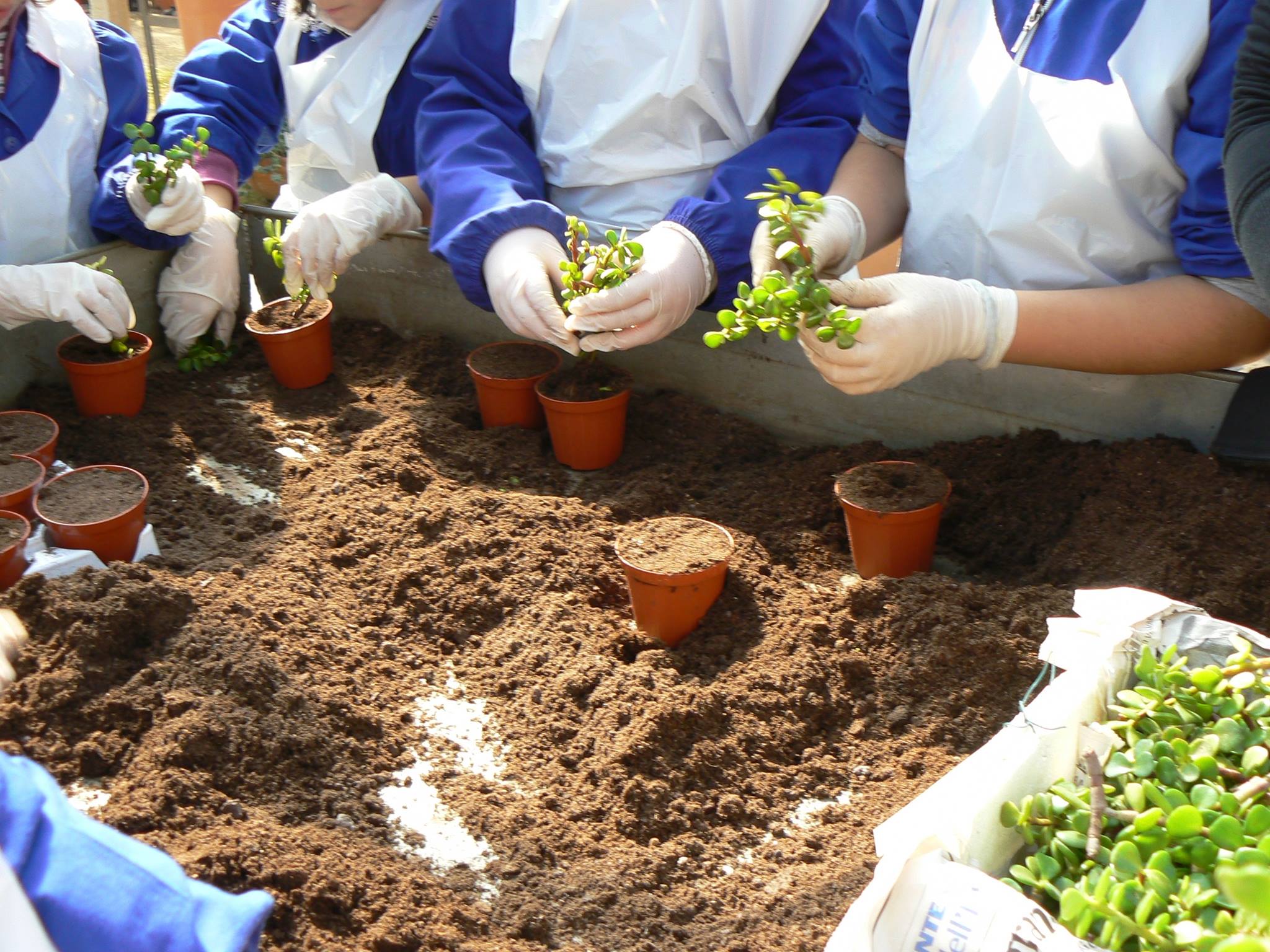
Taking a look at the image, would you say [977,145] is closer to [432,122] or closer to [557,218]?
[557,218]

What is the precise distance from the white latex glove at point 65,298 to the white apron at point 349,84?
0.83m

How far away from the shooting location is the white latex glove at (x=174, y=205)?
2.56 m

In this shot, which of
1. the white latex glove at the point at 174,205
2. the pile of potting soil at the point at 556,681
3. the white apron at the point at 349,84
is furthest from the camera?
the white apron at the point at 349,84

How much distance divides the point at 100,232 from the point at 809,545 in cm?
217

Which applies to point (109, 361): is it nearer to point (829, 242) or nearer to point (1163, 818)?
point (829, 242)

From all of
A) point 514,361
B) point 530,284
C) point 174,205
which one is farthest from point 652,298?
point 174,205

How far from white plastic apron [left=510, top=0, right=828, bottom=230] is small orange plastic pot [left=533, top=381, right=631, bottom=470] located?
0.55 m

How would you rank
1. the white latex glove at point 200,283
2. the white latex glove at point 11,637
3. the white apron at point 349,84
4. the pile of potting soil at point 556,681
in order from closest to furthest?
the pile of potting soil at point 556,681, the white latex glove at point 11,637, the white latex glove at point 200,283, the white apron at point 349,84

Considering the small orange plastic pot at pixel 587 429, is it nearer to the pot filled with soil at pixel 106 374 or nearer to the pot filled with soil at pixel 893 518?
the pot filled with soil at pixel 893 518

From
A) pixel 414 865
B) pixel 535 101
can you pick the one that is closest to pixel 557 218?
pixel 535 101

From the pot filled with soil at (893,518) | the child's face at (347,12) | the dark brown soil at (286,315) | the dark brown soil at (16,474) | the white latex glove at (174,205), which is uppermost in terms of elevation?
the child's face at (347,12)

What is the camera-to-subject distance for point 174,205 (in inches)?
102

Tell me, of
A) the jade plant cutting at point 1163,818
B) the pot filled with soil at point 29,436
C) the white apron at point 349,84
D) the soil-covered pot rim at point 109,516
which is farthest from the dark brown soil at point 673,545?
the white apron at point 349,84

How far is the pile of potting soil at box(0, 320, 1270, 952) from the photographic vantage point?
1378mm
